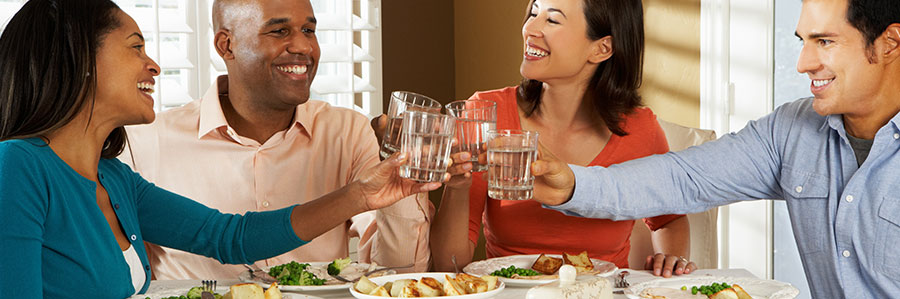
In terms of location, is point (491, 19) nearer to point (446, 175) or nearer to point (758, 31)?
point (758, 31)

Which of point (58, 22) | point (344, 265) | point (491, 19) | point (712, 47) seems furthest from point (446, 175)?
point (491, 19)

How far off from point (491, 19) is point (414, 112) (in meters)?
2.98

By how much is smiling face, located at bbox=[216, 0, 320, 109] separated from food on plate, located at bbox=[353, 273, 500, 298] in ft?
2.54

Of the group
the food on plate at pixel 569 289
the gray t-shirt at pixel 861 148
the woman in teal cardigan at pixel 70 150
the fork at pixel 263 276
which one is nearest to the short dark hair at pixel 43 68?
the woman in teal cardigan at pixel 70 150

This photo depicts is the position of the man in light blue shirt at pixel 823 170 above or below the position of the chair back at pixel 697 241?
above

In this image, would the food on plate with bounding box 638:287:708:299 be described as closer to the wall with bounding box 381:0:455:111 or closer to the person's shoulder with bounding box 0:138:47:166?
the person's shoulder with bounding box 0:138:47:166

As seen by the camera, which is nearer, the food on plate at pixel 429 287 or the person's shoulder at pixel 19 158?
the person's shoulder at pixel 19 158

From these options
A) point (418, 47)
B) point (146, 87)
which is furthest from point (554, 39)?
point (418, 47)

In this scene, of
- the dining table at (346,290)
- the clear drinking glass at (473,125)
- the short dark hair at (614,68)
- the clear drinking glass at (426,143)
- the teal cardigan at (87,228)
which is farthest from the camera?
the short dark hair at (614,68)

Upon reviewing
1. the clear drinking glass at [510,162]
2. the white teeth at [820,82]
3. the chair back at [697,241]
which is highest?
the white teeth at [820,82]

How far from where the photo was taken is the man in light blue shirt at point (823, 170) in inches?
70.6

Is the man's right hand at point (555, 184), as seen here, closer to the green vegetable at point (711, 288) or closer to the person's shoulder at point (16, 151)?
the green vegetable at point (711, 288)

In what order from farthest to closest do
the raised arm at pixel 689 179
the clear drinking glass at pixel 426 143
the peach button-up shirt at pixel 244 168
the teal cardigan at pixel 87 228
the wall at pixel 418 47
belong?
the wall at pixel 418 47 < the peach button-up shirt at pixel 244 168 < the raised arm at pixel 689 179 < the clear drinking glass at pixel 426 143 < the teal cardigan at pixel 87 228

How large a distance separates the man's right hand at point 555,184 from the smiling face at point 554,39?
429 millimetres
